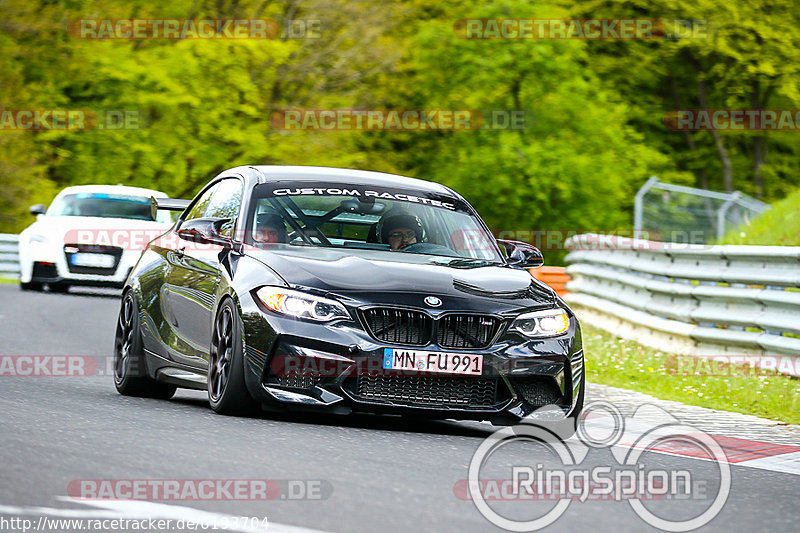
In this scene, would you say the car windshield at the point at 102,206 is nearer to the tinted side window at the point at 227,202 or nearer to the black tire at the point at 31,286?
the black tire at the point at 31,286

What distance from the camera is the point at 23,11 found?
4003 cm

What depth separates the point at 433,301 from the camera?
8.26 metres

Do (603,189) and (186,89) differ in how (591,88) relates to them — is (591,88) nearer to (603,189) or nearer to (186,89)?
(603,189)

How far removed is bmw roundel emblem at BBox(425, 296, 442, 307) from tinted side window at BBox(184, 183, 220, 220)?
2.61 m

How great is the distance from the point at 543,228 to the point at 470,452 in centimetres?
3749

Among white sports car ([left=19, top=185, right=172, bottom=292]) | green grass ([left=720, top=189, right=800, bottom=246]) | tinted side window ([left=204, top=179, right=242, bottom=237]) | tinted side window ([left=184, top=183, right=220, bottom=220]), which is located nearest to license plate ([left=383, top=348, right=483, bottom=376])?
tinted side window ([left=204, top=179, right=242, bottom=237])

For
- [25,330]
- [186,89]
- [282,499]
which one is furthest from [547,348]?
[186,89]

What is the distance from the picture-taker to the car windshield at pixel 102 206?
78.4 feet

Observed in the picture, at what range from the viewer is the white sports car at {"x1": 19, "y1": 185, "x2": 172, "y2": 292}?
22.4m

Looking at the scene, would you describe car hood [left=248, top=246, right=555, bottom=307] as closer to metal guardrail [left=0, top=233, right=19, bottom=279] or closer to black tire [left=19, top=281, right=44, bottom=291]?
black tire [left=19, top=281, right=44, bottom=291]

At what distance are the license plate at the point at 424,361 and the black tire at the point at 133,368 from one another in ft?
8.89

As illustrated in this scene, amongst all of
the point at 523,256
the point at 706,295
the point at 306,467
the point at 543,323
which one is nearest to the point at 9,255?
the point at 706,295

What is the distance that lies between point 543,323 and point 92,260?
14.9 metres

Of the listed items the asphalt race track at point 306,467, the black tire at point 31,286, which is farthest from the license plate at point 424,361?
the black tire at point 31,286
